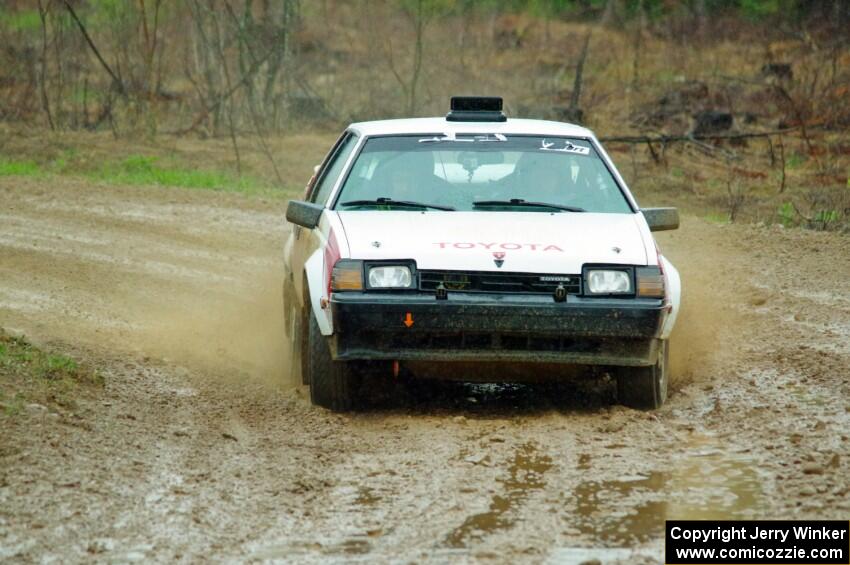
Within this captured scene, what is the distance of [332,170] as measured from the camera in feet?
27.5

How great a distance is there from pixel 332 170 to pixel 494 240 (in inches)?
76.1

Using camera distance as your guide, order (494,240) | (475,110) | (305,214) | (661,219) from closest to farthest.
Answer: (494,240)
(661,219)
(305,214)
(475,110)

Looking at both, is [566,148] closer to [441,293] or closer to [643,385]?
[643,385]

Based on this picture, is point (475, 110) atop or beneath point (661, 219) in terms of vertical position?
atop

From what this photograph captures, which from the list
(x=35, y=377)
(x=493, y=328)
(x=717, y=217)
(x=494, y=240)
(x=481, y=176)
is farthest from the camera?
(x=717, y=217)

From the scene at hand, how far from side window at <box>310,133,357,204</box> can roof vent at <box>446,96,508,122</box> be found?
0.66m

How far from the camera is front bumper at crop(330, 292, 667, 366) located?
6.49 metres

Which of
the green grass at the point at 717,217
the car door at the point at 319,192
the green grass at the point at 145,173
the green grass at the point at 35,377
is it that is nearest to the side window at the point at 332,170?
the car door at the point at 319,192

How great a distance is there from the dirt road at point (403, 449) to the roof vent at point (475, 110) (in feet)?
5.67

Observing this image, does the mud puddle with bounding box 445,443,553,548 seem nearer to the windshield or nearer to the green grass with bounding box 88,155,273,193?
the windshield

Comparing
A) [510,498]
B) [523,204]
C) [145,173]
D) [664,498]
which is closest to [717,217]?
[145,173]

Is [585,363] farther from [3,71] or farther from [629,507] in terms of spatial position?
[3,71]

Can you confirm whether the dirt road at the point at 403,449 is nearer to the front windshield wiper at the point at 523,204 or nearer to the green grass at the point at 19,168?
the front windshield wiper at the point at 523,204

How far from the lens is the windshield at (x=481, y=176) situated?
7488 millimetres
